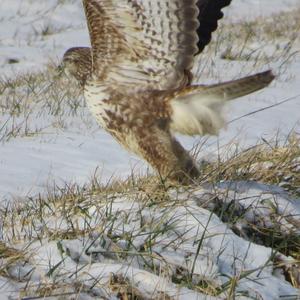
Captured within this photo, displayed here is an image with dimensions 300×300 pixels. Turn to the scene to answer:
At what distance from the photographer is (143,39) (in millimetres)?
5555

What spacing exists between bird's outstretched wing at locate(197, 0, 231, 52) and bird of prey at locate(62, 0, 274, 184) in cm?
57

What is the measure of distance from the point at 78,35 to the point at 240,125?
7663 mm

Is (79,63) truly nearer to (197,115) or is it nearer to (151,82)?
(151,82)

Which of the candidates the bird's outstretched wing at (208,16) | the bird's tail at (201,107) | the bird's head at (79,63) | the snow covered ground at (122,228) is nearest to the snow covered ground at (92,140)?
A: the snow covered ground at (122,228)

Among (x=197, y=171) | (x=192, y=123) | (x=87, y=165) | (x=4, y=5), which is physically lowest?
(x=4, y=5)

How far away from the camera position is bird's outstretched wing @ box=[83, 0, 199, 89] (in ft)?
17.7

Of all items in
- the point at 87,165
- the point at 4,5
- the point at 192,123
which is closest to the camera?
the point at 192,123

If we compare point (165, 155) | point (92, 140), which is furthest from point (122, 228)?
point (92, 140)

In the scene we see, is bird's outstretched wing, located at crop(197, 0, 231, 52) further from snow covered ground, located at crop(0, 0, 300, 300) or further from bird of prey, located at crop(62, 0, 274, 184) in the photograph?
snow covered ground, located at crop(0, 0, 300, 300)

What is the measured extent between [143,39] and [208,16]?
2.70 feet

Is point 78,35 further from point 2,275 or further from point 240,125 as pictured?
point 2,275

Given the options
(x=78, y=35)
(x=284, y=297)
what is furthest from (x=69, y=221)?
(x=78, y=35)

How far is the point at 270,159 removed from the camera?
233 inches

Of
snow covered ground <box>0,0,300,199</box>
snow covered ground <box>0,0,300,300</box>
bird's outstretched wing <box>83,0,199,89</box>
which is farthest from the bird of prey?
snow covered ground <box>0,0,300,199</box>
